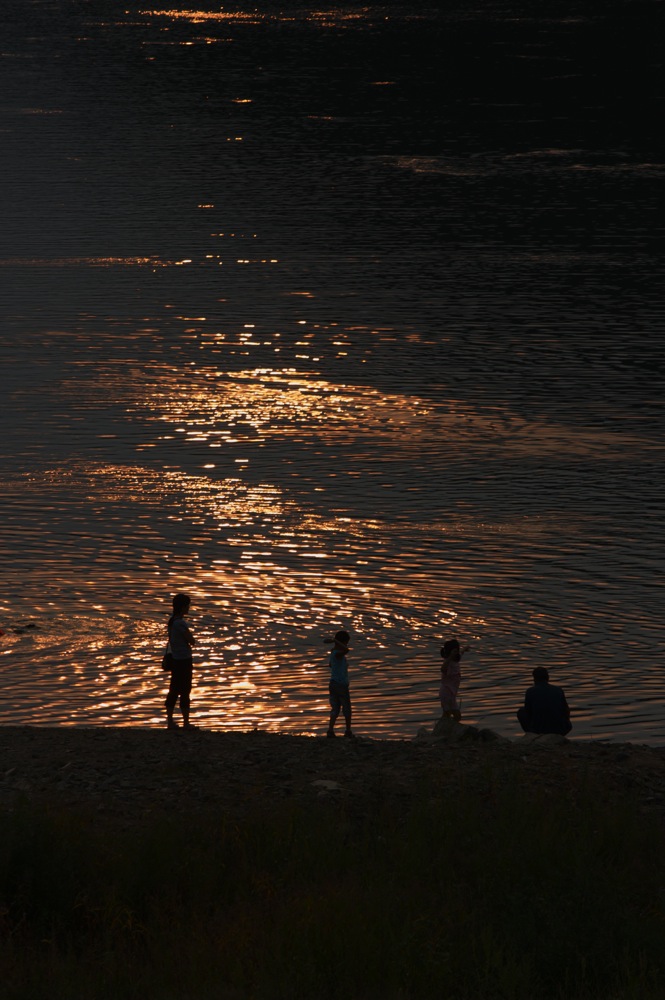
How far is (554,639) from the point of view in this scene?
30.2m

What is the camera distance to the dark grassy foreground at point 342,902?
49.7 feet

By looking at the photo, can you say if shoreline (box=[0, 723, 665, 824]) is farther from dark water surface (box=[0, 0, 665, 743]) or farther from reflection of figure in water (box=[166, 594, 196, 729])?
dark water surface (box=[0, 0, 665, 743])

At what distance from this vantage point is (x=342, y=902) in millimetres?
16094

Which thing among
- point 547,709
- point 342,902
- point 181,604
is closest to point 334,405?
point 181,604

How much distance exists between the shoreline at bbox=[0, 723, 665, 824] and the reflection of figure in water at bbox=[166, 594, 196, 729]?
1005mm

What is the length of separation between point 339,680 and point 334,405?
25.4 meters

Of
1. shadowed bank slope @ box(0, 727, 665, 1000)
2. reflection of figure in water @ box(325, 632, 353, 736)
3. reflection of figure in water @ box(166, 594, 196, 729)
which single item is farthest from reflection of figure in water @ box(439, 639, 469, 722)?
reflection of figure in water @ box(166, 594, 196, 729)

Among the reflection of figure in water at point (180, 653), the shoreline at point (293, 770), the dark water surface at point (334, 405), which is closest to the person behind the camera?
the shoreline at point (293, 770)

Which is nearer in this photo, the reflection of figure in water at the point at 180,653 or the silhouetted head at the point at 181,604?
the silhouetted head at the point at 181,604

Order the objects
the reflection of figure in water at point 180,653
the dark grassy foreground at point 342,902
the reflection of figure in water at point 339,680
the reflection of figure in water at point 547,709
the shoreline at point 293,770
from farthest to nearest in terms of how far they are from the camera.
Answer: the reflection of figure in water at point 339,680 < the reflection of figure in water at point 180,653 < the reflection of figure in water at point 547,709 < the shoreline at point 293,770 < the dark grassy foreground at point 342,902

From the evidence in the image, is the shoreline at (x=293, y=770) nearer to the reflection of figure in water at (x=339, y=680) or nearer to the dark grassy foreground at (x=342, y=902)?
the dark grassy foreground at (x=342, y=902)

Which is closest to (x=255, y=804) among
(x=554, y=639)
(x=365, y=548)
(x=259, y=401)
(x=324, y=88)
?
(x=554, y=639)

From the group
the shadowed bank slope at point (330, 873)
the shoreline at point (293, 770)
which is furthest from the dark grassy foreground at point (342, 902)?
the shoreline at point (293, 770)

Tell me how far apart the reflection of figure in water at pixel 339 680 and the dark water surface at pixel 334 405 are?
247cm
